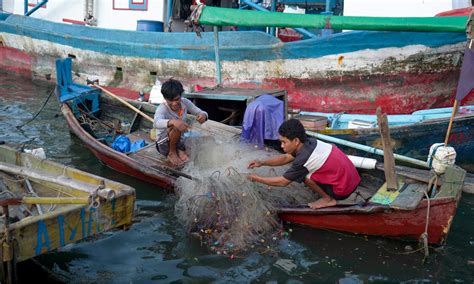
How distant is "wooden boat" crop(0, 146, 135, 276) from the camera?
160 inches

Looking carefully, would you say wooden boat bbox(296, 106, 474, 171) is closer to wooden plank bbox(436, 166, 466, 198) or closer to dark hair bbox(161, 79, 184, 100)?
wooden plank bbox(436, 166, 466, 198)

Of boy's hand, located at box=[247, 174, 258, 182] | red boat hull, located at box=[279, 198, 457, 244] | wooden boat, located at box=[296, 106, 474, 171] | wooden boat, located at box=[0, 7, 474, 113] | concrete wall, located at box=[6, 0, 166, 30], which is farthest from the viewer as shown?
concrete wall, located at box=[6, 0, 166, 30]

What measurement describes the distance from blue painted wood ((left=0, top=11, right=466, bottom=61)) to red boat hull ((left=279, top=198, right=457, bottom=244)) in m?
4.59

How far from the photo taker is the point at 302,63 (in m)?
10.5

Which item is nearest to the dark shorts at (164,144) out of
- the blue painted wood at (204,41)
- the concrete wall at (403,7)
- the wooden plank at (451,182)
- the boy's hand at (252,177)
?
the boy's hand at (252,177)

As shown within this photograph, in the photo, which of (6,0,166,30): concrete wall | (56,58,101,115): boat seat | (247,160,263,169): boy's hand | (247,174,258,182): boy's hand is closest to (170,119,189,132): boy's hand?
(247,160,263,169): boy's hand

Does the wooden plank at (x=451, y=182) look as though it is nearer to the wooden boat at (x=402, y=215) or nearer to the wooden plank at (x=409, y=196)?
the wooden boat at (x=402, y=215)

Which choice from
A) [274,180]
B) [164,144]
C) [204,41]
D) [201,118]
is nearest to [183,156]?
[164,144]

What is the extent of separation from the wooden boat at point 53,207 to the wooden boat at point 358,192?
1.78 meters

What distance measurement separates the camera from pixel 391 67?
31.5ft

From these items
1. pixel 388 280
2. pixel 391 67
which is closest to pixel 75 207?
pixel 388 280

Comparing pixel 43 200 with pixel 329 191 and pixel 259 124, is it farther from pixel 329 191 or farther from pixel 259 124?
pixel 259 124

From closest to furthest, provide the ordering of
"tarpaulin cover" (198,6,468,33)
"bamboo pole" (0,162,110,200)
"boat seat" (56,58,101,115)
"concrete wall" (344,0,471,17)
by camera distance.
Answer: "bamboo pole" (0,162,110,200), "tarpaulin cover" (198,6,468,33), "boat seat" (56,58,101,115), "concrete wall" (344,0,471,17)

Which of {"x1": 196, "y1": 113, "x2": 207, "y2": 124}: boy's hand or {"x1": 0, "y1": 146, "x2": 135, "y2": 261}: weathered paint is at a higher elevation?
{"x1": 196, "y1": 113, "x2": 207, "y2": 124}: boy's hand
